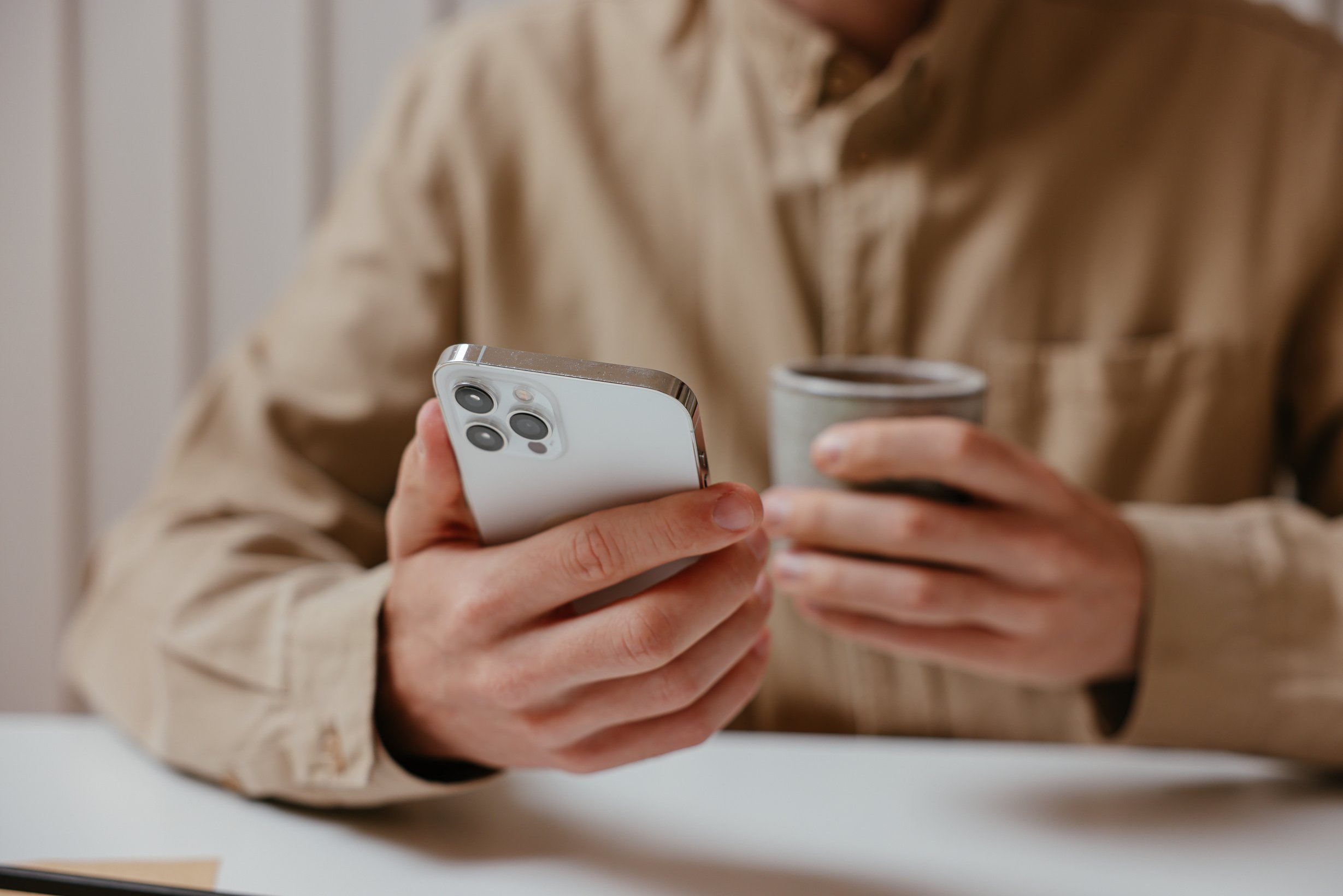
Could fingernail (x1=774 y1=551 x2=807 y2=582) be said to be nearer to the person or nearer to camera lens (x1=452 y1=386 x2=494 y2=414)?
the person

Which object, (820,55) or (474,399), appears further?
(820,55)

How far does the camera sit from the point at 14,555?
0.75 metres

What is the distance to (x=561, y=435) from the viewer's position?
8.0 inches

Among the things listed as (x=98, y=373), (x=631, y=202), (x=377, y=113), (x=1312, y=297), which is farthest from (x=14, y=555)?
(x=1312, y=297)

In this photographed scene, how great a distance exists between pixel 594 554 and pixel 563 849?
0.14m

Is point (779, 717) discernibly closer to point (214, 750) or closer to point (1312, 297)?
point (214, 750)

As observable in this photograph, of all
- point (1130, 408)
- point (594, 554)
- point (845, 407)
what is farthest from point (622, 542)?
point (1130, 408)

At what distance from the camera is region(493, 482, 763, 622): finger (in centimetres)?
21

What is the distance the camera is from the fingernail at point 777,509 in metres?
0.31

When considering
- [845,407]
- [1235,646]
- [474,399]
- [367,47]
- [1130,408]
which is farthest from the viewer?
[367,47]

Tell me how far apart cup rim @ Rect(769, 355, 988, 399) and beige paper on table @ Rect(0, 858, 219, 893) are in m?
0.23

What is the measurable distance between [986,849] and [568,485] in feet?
0.67

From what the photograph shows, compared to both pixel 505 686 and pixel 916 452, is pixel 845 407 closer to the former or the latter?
pixel 916 452

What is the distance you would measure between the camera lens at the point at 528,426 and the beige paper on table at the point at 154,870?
17 cm
